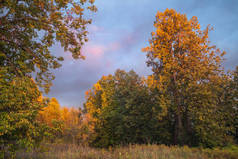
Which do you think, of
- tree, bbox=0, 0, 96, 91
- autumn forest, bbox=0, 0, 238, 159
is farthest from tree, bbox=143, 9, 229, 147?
tree, bbox=0, 0, 96, 91

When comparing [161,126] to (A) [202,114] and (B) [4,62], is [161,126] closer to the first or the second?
(A) [202,114]

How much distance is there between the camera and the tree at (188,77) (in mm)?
17625

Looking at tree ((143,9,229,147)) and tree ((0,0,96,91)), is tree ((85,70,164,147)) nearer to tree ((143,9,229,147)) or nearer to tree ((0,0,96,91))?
tree ((143,9,229,147))

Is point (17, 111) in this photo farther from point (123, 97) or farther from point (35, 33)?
point (123, 97)

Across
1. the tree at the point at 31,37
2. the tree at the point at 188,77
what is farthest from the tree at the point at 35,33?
the tree at the point at 188,77

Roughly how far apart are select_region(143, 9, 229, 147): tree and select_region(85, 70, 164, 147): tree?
518 cm

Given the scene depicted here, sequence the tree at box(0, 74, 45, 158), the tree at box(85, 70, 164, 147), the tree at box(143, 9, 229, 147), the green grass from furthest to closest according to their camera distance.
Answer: the tree at box(85, 70, 164, 147) → the tree at box(143, 9, 229, 147) → the green grass → the tree at box(0, 74, 45, 158)

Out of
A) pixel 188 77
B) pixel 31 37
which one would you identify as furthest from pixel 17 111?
pixel 188 77

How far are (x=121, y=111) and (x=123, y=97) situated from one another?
2.49 meters

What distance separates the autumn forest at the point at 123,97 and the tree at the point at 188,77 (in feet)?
0.32

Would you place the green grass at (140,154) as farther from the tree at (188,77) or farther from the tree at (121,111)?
the tree at (121,111)

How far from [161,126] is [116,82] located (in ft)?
45.4

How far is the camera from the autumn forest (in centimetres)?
774

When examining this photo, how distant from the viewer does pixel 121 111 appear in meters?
31.9
